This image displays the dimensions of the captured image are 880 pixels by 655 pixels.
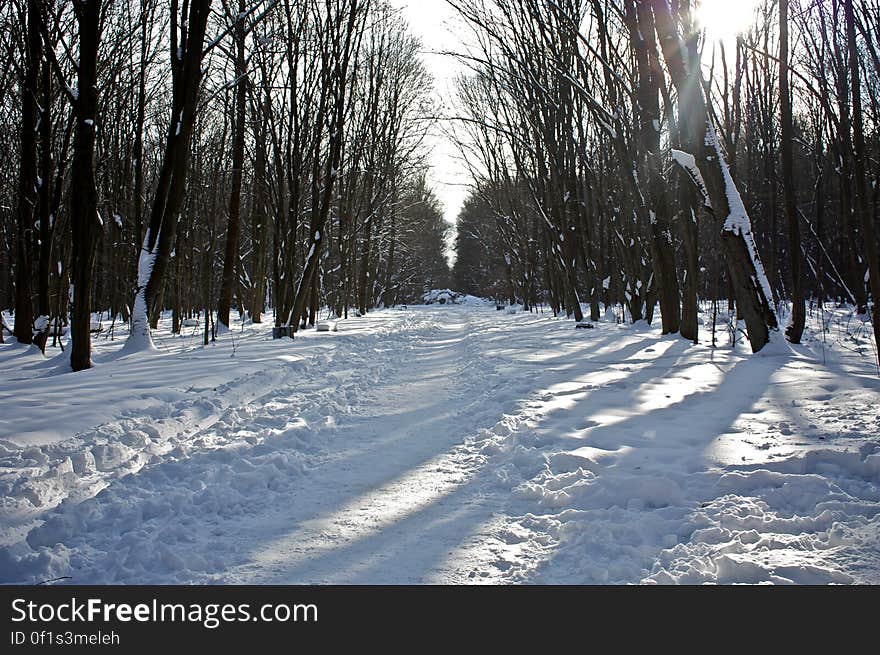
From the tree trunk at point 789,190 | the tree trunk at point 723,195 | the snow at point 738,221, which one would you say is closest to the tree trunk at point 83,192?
the tree trunk at point 723,195

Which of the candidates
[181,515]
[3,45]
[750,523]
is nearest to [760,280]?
[750,523]

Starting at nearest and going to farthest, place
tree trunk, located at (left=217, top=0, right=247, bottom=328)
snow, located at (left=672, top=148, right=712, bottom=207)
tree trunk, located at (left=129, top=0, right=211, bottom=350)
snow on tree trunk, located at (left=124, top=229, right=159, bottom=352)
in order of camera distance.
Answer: snow, located at (left=672, top=148, right=712, bottom=207), tree trunk, located at (left=129, top=0, right=211, bottom=350), snow on tree trunk, located at (left=124, top=229, right=159, bottom=352), tree trunk, located at (left=217, top=0, right=247, bottom=328)

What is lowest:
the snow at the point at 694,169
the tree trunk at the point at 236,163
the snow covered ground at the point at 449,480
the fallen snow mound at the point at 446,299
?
the snow covered ground at the point at 449,480

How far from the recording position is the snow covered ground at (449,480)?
269cm

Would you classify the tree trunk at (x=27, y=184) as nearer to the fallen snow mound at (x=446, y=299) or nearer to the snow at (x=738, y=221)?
the snow at (x=738, y=221)

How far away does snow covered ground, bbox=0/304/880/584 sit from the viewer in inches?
106

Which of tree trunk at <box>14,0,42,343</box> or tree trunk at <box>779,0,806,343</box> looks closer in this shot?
tree trunk at <box>779,0,806,343</box>

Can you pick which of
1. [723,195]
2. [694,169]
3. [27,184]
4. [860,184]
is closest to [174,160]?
[27,184]

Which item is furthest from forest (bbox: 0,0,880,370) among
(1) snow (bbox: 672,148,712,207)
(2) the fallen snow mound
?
(2) the fallen snow mound

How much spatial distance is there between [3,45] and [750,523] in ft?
54.9

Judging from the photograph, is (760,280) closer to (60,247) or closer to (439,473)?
(439,473)

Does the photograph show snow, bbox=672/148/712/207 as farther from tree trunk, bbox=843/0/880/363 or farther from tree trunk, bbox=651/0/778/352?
tree trunk, bbox=843/0/880/363

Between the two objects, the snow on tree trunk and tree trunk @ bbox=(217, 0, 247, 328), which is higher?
tree trunk @ bbox=(217, 0, 247, 328)

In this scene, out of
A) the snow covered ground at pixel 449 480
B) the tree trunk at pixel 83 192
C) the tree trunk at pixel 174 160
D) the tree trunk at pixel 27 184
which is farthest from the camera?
the tree trunk at pixel 27 184
